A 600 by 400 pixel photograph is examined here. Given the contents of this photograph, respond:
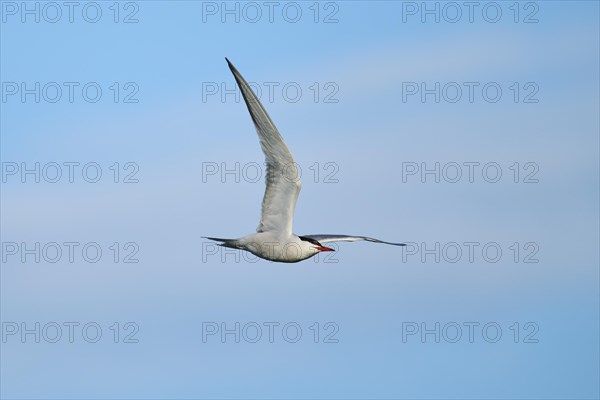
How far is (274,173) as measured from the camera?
20.3m

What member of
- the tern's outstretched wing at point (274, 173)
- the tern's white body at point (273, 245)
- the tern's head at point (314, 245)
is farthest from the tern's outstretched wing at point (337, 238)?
the tern's outstretched wing at point (274, 173)

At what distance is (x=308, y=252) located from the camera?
2142 centimetres

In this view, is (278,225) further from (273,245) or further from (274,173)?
(274,173)

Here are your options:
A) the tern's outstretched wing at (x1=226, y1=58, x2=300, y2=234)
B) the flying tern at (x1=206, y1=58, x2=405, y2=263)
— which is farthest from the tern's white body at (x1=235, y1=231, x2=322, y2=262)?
the tern's outstretched wing at (x1=226, y1=58, x2=300, y2=234)

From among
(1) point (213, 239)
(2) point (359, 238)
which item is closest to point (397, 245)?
(2) point (359, 238)

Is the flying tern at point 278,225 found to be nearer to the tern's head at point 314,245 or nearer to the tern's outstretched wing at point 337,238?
the tern's head at point 314,245

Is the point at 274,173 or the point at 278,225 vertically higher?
the point at 274,173

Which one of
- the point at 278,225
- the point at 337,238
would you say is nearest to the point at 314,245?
the point at 278,225

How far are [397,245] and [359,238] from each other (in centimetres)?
107

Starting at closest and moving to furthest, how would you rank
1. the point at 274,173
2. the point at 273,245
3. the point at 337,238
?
the point at 274,173
the point at 273,245
the point at 337,238

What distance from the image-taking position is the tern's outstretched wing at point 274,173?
743 inches

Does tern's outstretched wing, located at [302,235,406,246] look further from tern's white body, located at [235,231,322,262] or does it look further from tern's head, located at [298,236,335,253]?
tern's white body, located at [235,231,322,262]

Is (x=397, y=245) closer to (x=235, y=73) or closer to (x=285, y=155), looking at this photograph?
(x=285, y=155)

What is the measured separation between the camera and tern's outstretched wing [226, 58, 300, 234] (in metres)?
18.9
